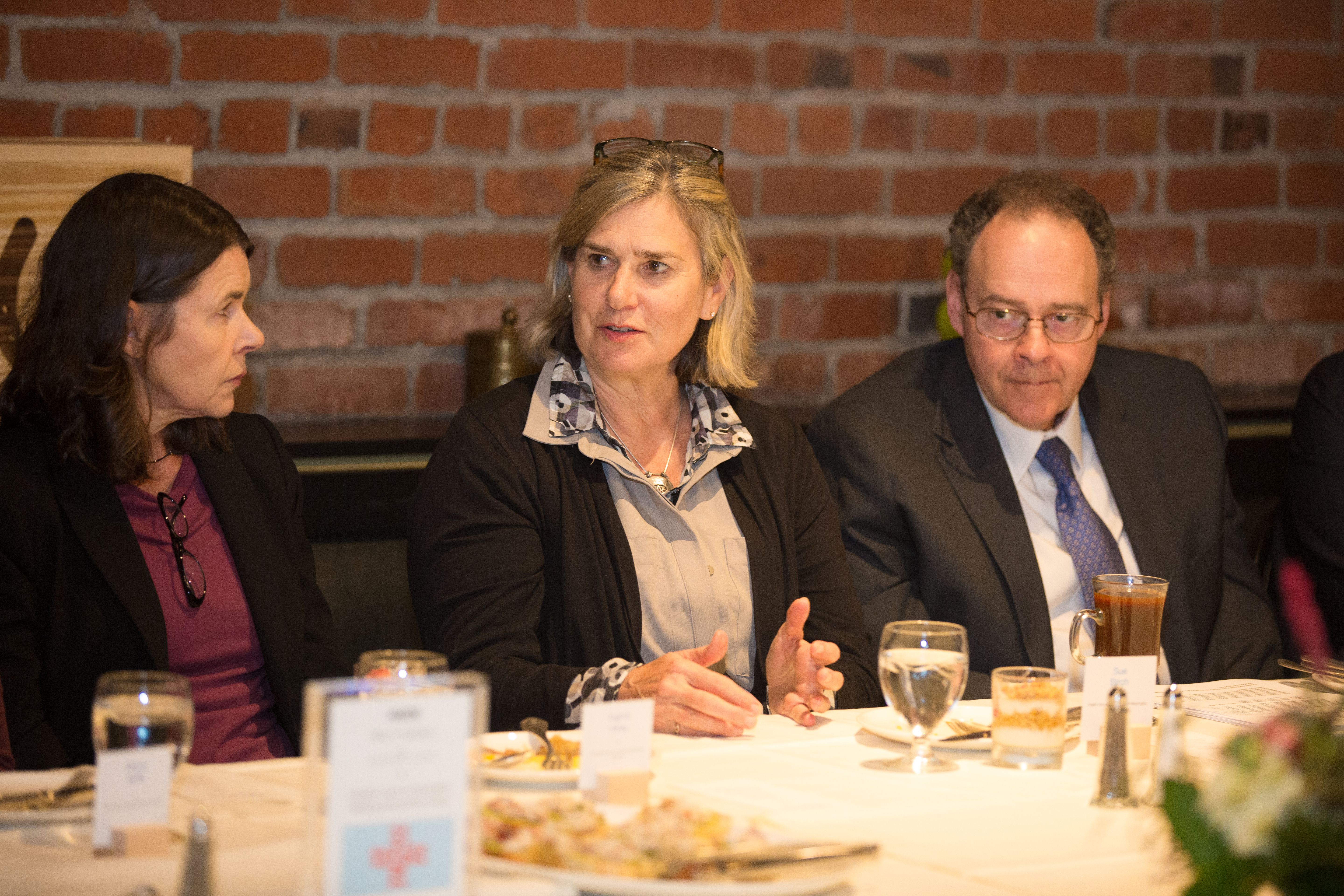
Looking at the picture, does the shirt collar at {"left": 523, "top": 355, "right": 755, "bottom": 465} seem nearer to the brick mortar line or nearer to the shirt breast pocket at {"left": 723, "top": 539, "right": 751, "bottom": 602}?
the shirt breast pocket at {"left": 723, "top": 539, "right": 751, "bottom": 602}

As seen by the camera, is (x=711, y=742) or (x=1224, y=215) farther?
(x=1224, y=215)

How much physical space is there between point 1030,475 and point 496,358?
0.98 metres

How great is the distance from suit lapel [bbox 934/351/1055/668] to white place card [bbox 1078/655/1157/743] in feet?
2.06

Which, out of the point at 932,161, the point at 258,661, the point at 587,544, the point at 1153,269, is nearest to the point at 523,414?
the point at 587,544

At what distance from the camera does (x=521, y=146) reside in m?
2.71

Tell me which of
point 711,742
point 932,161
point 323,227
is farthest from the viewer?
point 932,161

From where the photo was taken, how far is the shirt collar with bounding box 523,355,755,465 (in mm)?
1989

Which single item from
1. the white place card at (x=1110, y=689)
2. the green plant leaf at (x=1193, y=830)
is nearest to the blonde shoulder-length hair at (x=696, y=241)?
the white place card at (x=1110, y=689)

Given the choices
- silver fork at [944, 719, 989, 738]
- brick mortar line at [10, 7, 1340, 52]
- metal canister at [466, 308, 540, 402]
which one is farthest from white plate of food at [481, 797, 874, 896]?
brick mortar line at [10, 7, 1340, 52]

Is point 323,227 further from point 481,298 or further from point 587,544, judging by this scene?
point 587,544

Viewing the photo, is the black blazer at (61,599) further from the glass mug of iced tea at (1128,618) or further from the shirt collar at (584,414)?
the glass mug of iced tea at (1128,618)

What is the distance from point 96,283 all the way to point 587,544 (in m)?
0.71

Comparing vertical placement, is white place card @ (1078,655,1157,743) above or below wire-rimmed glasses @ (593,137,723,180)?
below

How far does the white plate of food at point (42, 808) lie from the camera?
1103 millimetres
